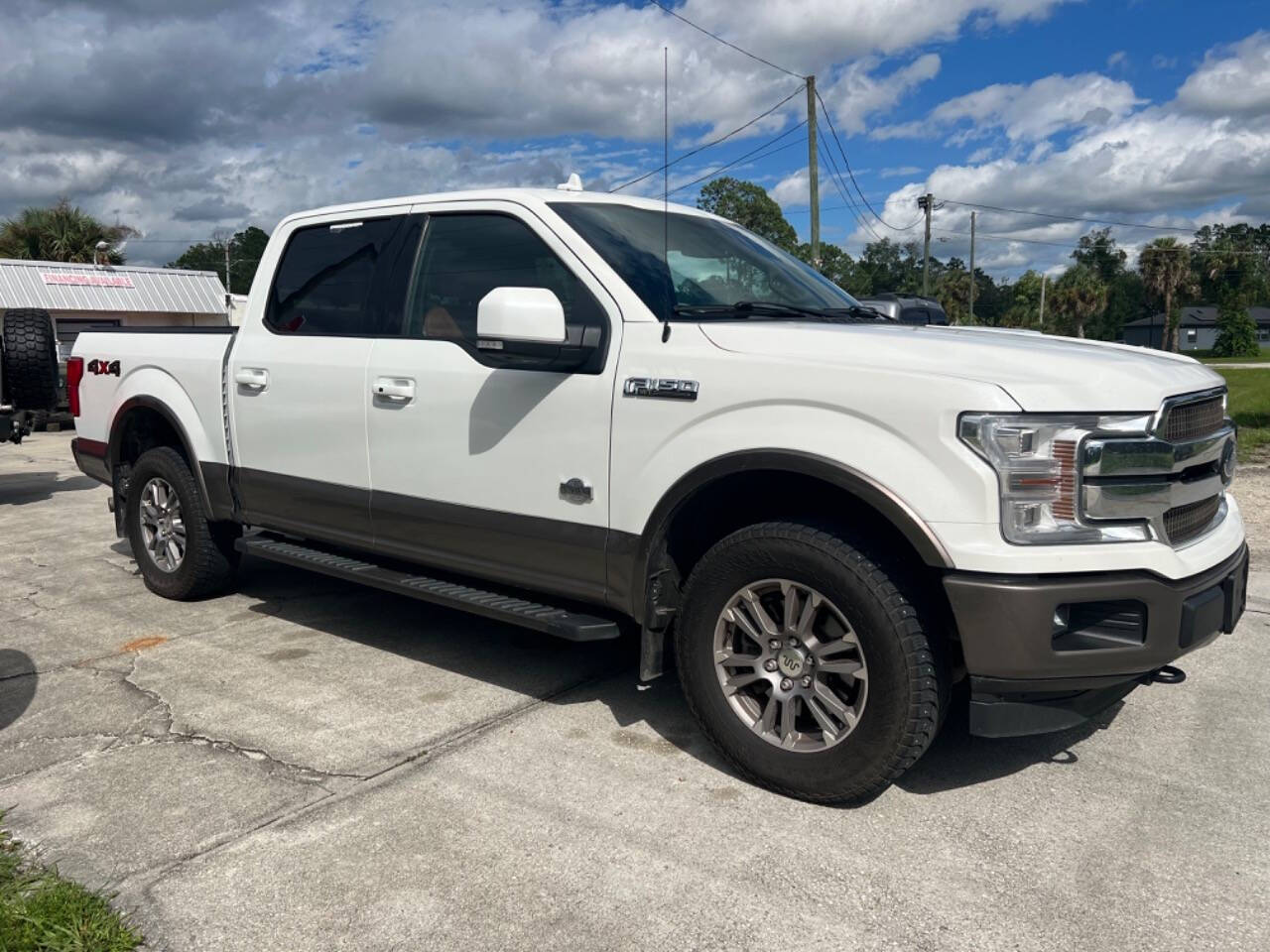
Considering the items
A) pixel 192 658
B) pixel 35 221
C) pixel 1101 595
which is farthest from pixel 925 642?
pixel 35 221

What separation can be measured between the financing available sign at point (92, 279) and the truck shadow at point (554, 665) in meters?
22.5

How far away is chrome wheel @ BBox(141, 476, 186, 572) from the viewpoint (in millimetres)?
5750

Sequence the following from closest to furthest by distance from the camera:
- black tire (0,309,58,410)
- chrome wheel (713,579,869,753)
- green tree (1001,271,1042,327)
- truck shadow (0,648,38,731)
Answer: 1. chrome wheel (713,579,869,753)
2. truck shadow (0,648,38,731)
3. black tire (0,309,58,410)
4. green tree (1001,271,1042,327)

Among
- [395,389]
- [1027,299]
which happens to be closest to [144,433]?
[395,389]

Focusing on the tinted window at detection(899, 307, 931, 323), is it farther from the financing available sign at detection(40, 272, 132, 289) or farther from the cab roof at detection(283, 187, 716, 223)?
the financing available sign at detection(40, 272, 132, 289)

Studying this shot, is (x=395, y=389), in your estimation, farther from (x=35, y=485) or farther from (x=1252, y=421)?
(x=1252, y=421)

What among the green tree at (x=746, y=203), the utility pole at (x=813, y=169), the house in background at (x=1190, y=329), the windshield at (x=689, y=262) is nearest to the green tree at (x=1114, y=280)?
the house in background at (x=1190, y=329)

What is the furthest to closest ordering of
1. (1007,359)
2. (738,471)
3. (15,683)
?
(15,683)
(738,471)
(1007,359)

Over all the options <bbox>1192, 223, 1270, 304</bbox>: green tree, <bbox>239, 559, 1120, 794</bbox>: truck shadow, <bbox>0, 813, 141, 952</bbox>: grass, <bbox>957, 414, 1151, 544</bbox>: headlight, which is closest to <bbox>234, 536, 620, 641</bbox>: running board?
<bbox>239, 559, 1120, 794</bbox>: truck shadow

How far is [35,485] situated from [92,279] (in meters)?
17.4

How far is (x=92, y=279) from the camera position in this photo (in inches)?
1020

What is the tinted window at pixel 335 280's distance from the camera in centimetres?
462

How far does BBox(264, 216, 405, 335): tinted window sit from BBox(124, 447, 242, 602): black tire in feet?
3.66

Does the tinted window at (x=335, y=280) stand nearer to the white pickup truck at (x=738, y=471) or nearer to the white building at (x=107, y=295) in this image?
the white pickup truck at (x=738, y=471)
